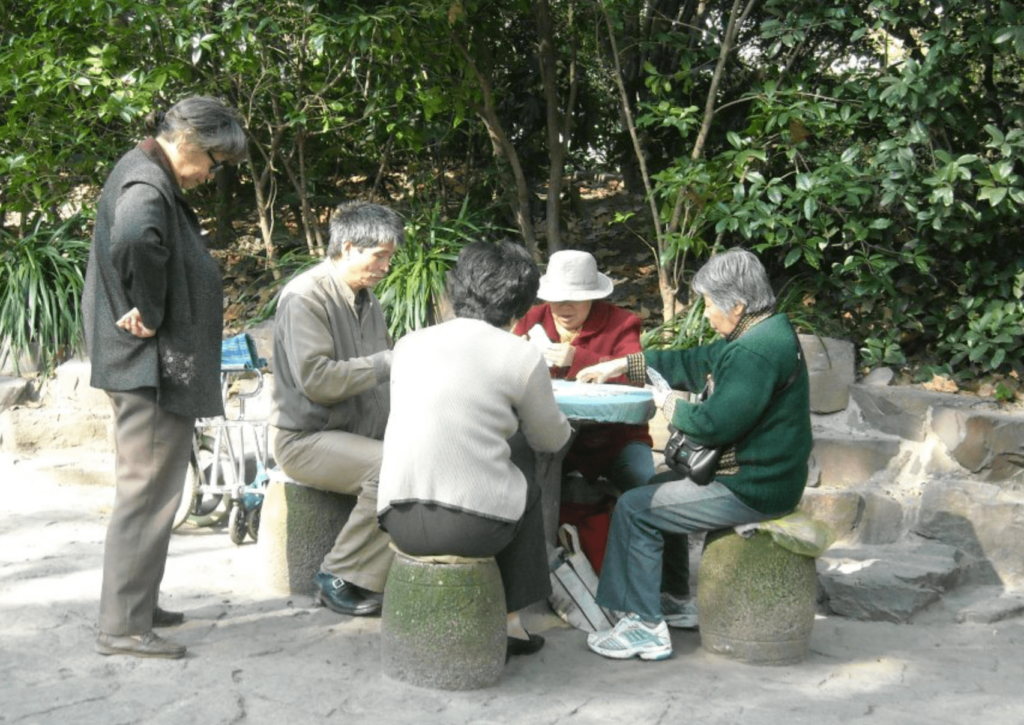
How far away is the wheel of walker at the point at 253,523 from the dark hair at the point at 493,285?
2048 mm

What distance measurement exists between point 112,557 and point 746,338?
2188 mm

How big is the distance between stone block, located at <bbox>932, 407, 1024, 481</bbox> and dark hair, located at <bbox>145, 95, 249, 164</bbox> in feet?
11.7

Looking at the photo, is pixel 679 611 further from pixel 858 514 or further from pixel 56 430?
pixel 56 430

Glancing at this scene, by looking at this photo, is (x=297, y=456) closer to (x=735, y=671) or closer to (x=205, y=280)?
(x=205, y=280)

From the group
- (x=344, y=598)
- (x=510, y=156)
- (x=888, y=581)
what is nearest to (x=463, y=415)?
(x=344, y=598)

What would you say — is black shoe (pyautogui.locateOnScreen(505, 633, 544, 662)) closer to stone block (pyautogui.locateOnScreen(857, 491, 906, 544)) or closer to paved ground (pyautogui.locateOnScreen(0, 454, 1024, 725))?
paved ground (pyautogui.locateOnScreen(0, 454, 1024, 725))

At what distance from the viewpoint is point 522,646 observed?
14.4 ft

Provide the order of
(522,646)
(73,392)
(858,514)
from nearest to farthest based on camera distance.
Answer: (522,646) < (858,514) < (73,392)

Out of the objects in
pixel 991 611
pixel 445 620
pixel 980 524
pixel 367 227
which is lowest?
pixel 991 611

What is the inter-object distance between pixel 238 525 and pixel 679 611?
205 cm

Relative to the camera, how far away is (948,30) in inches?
232

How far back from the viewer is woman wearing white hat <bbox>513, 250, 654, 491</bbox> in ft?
16.7

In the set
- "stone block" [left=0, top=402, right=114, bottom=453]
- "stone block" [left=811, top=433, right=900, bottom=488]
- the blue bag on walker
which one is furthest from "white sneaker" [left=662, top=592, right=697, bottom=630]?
"stone block" [left=0, top=402, right=114, bottom=453]

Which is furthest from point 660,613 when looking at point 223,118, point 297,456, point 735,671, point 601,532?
point 223,118
